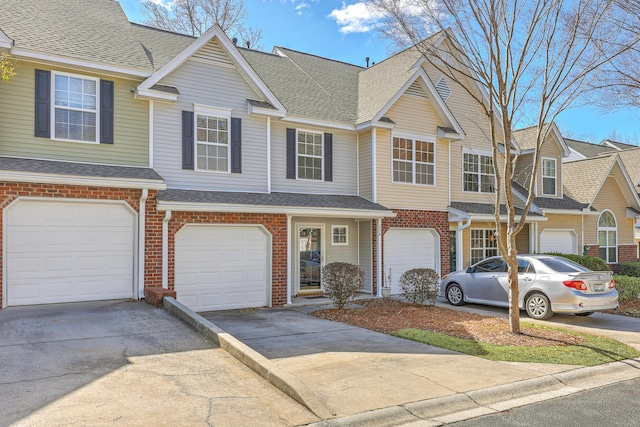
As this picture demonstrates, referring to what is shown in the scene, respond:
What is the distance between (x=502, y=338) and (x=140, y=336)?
6.74 m

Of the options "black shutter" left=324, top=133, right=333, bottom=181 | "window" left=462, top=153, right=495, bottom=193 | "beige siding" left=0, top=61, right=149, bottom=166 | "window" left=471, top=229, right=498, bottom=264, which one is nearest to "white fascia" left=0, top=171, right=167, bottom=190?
"beige siding" left=0, top=61, right=149, bottom=166

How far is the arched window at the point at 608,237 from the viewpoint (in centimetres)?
2303

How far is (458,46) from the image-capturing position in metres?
9.98

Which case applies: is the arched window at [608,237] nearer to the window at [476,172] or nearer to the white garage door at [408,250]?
the window at [476,172]

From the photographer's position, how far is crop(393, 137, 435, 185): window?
16655 millimetres

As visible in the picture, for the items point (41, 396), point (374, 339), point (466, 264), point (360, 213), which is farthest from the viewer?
point (466, 264)

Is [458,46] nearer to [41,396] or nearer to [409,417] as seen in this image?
[409,417]

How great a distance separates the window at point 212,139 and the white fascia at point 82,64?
1.81m

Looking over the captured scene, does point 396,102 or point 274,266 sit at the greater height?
point 396,102

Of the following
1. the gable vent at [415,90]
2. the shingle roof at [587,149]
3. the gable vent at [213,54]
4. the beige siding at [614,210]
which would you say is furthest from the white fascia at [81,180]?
the shingle roof at [587,149]

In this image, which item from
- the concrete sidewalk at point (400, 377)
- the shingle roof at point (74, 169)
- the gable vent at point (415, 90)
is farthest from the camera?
the gable vent at point (415, 90)

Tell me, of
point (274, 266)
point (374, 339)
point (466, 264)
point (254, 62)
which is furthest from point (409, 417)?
point (254, 62)

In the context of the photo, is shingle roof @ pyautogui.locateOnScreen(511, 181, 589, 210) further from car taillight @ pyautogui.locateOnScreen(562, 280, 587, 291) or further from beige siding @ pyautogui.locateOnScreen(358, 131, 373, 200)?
car taillight @ pyautogui.locateOnScreen(562, 280, 587, 291)

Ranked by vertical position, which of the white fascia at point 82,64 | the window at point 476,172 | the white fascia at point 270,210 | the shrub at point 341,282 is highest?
the white fascia at point 82,64
